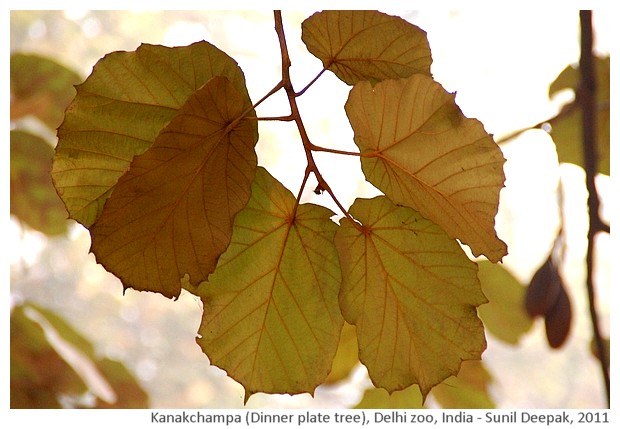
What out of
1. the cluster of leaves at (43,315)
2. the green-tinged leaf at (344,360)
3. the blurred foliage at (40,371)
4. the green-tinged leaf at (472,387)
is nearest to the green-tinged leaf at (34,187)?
the cluster of leaves at (43,315)

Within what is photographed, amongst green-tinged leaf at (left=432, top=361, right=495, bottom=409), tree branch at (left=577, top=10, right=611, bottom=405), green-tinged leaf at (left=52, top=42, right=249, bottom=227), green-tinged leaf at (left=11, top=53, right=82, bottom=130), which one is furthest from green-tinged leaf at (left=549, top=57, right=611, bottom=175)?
green-tinged leaf at (left=11, top=53, right=82, bottom=130)

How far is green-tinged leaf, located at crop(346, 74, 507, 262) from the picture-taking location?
29 centimetres

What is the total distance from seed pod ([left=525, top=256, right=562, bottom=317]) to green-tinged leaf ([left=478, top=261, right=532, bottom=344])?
0.03 m

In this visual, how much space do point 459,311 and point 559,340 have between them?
34 cm

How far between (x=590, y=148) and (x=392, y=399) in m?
0.30

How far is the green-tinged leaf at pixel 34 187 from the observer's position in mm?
767

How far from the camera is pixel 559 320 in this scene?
2.06ft

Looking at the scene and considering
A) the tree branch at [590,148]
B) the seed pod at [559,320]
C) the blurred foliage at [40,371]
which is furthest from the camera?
the blurred foliage at [40,371]

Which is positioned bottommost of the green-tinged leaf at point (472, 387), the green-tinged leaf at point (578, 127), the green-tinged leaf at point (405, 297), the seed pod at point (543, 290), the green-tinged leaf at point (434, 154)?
the green-tinged leaf at point (405, 297)

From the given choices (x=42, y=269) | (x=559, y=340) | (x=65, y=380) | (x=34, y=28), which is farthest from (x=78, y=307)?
(x=559, y=340)

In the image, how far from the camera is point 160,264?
29cm

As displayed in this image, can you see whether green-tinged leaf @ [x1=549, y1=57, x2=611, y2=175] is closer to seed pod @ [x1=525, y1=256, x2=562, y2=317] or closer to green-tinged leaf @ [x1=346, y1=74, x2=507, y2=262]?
seed pod @ [x1=525, y1=256, x2=562, y2=317]

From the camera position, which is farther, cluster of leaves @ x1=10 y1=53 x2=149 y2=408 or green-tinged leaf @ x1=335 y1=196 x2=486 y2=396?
cluster of leaves @ x1=10 y1=53 x2=149 y2=408

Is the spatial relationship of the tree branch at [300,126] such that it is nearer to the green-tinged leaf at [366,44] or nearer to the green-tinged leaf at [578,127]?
the green-tinged leaf at [366,44]
